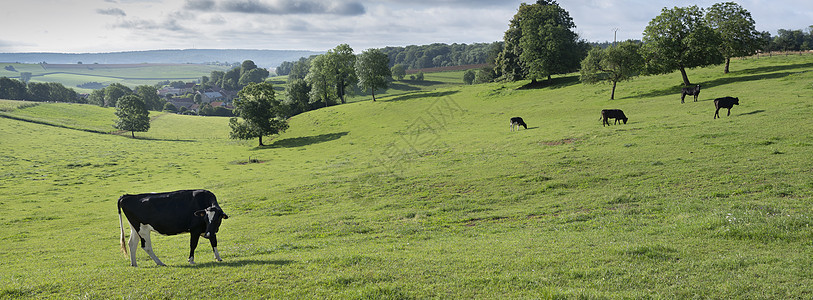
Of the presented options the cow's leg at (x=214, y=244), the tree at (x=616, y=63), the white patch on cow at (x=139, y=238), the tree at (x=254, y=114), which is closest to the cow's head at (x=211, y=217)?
the cow's leg at (x=214, y=244)

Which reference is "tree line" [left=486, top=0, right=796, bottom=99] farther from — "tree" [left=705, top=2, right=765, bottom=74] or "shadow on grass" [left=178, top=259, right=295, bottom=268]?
"shadow on grass" [left=178, top=259, right=295, bottom=268]

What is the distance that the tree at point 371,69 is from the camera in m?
79.1

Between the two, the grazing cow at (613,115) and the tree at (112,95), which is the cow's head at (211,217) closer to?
the grazing cow at (613,115)

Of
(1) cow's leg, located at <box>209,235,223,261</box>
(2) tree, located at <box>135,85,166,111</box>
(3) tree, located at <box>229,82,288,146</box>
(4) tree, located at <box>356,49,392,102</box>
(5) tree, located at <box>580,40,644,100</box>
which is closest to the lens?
(1) cow's leg, located at <box>209,235,223,261</box>

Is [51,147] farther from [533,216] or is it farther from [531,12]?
[531,12]

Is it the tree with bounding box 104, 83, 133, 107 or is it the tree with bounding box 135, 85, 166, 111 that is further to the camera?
the tree with bounding box 104, 83, 133, 107

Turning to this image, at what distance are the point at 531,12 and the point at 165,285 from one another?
241ft

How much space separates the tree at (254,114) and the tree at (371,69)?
76.3 ft

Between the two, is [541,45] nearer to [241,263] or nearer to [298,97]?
[298,97]

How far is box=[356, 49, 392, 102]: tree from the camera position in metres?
79.1

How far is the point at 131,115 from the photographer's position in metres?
75.7

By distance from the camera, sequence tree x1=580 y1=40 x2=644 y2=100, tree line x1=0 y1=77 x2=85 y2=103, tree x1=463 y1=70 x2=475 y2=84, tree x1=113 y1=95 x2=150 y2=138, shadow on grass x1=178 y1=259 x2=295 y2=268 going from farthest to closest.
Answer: tree x1=463 y1=70 x2=475 y2=84 < tree line x1=0 y1=77 x2=85 y2=103 < tree x1=113 y1=95 x2=150 y2=138 < tree x1=580 y1=40 x2=644 y2=100 < shadow on grass x1=178 y1=259 x2=295 y2=268

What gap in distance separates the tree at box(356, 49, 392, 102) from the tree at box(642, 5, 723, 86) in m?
45.1

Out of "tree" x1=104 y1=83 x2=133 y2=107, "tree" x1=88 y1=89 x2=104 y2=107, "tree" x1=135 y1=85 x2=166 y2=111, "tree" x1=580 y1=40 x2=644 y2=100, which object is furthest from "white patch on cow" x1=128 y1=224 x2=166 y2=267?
"tree" x1=88 y1=89 x2=104 y2=107
